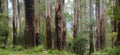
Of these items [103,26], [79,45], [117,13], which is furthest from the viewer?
[103,26]

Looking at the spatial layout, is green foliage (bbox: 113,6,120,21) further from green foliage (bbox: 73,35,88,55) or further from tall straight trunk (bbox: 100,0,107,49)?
tall straight trunk (bbox: 100,0,107,49)

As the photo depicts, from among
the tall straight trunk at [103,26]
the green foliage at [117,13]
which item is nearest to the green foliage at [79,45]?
the tall straight trunk at [103,26]

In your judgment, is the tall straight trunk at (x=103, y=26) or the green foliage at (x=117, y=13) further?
the tall straight trunk at (x=103, y=26)

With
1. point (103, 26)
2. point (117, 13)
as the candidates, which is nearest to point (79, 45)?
point (103, 26)

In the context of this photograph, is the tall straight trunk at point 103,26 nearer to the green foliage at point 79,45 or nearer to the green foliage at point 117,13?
the green foliage at point 79,45

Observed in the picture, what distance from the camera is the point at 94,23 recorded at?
28.2 metres

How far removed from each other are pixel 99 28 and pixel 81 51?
191 inches

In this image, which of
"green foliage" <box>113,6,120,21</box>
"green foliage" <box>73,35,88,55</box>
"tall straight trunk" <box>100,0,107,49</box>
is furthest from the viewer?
"tall straight trunk" <box>100,0,107,49</box>

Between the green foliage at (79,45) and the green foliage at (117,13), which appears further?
the green foliage at (79,45)

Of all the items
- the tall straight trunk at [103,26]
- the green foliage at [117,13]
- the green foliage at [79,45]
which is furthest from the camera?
the tall straight trunk at [103,26]

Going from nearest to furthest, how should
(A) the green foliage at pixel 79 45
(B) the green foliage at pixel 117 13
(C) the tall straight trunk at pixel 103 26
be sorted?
(B) the green foliage at pixel 117 13
(A) the green foliage at pixel 79 45
(C) the tall straight trunk at pixel 103 26

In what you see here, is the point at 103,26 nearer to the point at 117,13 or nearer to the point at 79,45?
the point at 79,45

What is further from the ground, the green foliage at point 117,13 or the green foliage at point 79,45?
the green foliage at point 117,13

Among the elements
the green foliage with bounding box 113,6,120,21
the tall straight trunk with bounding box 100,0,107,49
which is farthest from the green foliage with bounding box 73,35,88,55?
the green foliage with bounding box 113,6,120,21
